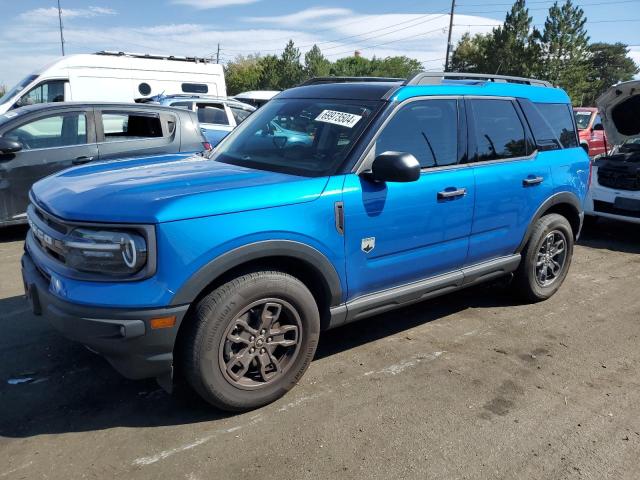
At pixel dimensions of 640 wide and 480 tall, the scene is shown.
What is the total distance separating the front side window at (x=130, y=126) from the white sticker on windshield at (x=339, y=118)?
3.93 metres

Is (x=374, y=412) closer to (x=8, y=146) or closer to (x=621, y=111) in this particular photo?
(x=8, y=146)

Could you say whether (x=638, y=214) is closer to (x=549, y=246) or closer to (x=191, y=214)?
(x=549, y=246)

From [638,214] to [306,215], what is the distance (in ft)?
19.5

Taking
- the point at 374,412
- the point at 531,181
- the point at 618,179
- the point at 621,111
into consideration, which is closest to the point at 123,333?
the point at 374,412

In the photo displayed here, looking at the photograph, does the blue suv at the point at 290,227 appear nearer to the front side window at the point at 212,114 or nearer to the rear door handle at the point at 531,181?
the rear door handle at the point at 531,181

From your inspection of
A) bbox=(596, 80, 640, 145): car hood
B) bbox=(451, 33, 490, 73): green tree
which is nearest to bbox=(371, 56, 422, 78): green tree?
bbox=(451, 33, 490, 73): green tree

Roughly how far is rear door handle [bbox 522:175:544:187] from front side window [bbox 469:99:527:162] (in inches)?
8.1

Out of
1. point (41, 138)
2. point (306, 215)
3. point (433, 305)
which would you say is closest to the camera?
point (306, 215)

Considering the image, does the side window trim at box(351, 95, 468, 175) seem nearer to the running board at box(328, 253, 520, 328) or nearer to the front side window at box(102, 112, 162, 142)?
the running board at box(328, 253, 520, 328)

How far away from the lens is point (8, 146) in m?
5.90

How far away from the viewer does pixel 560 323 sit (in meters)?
4.44

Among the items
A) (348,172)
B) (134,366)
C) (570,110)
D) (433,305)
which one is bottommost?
(433,305)

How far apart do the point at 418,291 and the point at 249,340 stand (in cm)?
133

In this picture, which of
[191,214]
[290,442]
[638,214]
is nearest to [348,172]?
[191,214]
